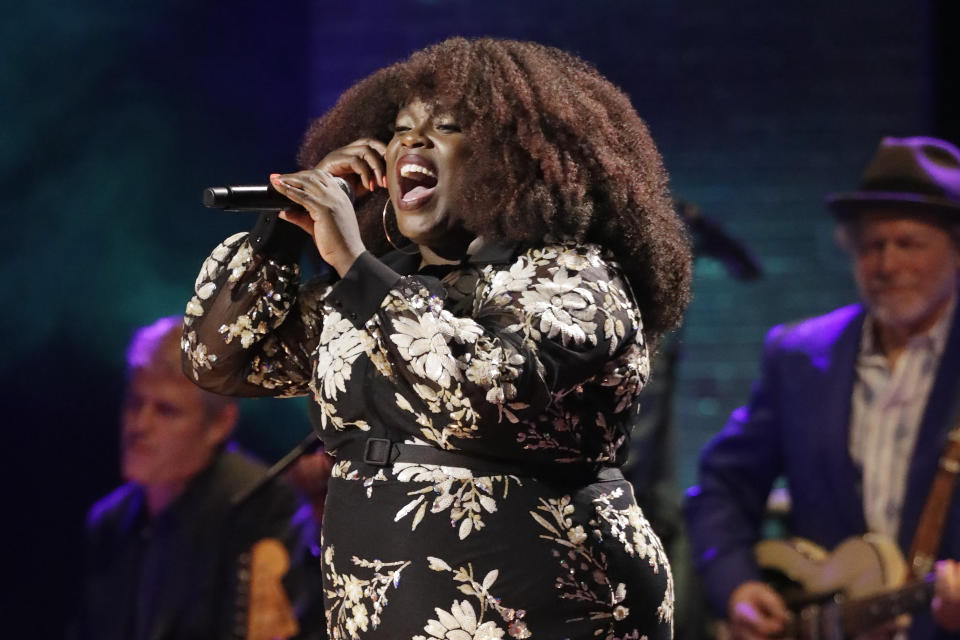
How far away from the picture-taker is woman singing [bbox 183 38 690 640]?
161 cm

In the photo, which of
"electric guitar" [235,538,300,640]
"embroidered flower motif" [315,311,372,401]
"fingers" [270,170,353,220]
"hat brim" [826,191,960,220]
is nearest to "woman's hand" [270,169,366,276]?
"fingers" [270,170,353,220]

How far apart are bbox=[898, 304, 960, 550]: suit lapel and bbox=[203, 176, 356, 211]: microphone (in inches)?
66.7

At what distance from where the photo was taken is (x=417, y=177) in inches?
72.8

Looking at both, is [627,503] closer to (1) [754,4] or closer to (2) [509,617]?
(2) [509,617]

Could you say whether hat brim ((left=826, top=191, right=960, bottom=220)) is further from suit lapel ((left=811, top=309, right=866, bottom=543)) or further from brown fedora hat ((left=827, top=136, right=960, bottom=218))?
suit lapel ((left=811, top=309, right=866, bottom=543))

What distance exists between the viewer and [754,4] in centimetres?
444

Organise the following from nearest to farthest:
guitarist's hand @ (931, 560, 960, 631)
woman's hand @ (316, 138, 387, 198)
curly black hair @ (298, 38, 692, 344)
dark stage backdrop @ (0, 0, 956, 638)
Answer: curly black hair @ (298, 38, 692, 344), woman's hand @ (316, 138, 387, 198), guitarist's hand @ (931, 560, 960, 631), dark stage backdrop @ (0, 0, 956, 638)

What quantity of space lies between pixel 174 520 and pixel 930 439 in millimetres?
1883

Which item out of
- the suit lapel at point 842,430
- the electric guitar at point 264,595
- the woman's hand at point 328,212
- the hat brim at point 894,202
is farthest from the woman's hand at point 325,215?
the hat brim at point 894,202

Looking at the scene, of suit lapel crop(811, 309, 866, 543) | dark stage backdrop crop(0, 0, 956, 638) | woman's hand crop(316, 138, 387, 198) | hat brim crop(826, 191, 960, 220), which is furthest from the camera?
dark stage backdrop crop(0, 0, 956, 638)

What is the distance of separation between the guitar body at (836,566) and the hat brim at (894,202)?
82 centimetres

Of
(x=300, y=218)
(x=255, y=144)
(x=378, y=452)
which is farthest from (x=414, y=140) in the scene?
(x=255, y=144)

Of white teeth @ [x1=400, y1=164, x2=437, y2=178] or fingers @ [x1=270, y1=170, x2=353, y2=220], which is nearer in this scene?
fingers @ [x1=270, y1=170, x2=353, y2=220]

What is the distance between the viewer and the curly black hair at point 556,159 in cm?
177
